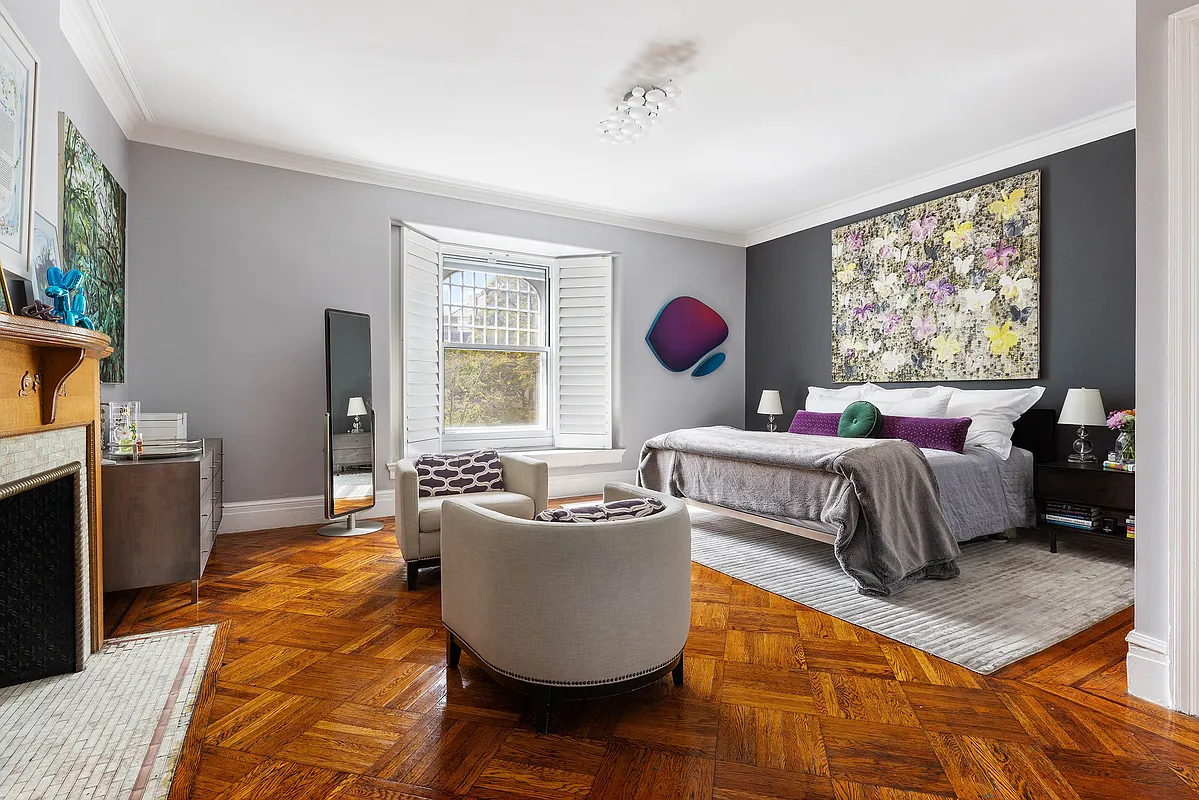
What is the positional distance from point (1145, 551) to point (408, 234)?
4.67m

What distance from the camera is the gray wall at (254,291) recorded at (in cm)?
394

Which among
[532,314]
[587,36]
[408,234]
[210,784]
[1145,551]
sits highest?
[587,36]

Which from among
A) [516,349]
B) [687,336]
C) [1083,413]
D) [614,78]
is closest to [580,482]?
[516,349]

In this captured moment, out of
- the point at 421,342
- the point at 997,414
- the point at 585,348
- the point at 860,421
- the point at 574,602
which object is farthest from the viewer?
the point at 585,348

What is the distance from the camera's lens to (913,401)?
450 cm

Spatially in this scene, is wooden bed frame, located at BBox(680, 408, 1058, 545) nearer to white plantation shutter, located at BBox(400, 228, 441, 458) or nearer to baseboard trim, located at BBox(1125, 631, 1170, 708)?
baseboard trim, located at BBox(1125, 631, 1170, 708)

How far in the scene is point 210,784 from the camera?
1.57 m

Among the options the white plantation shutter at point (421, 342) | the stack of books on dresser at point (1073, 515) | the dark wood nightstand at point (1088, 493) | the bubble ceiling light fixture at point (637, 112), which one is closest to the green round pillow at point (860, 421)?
the dark wood nightstand at point (1088, 493)

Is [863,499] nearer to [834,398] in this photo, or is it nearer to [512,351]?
[834,398]

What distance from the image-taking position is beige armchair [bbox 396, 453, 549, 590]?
3086 millimetres

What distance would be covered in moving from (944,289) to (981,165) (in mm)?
891

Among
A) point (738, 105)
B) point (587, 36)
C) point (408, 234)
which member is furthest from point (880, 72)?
point (408, 234)

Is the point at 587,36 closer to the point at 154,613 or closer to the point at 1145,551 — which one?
the point at 1145,551

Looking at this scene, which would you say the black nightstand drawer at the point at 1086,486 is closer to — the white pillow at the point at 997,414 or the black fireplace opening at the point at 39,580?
the white pillow at the point at 997,414
